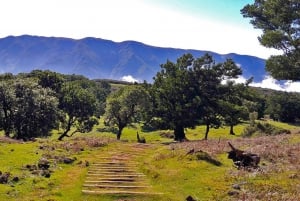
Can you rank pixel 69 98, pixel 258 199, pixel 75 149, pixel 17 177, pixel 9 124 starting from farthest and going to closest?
pixel 69 98 → pixel 9 124 → pixel 75 149 → pixel 17 177 → pixel 258 199

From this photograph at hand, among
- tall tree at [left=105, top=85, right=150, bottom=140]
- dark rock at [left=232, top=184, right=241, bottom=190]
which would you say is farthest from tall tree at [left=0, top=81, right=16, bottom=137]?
dark rock at [left=232, top=184, right=241, bottom=190]

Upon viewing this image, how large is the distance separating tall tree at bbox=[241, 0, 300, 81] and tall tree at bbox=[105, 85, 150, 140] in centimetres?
3441

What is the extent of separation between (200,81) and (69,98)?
3363cm

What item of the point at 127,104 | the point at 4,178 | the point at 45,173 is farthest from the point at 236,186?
the point at 127,104

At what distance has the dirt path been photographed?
30859 millimetres

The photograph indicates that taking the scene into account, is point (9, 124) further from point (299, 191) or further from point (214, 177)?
point (299, 191)

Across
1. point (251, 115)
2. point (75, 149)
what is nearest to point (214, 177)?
point (75, 149)

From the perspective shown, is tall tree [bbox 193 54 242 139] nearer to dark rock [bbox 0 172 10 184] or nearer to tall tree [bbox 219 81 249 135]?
tall tree [bbox 219 81 249 135]

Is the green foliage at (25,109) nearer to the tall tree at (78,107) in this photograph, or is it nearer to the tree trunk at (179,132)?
the tall tree at (78,107)

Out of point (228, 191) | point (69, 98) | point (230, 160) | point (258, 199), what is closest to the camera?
point (258, 199)

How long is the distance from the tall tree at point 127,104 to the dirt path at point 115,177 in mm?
41825

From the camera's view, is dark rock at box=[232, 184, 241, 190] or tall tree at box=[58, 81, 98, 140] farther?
tall tree at box=[58, 81, 98, 140]

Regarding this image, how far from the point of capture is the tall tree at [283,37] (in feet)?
183

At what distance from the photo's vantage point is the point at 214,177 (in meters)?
33.3
